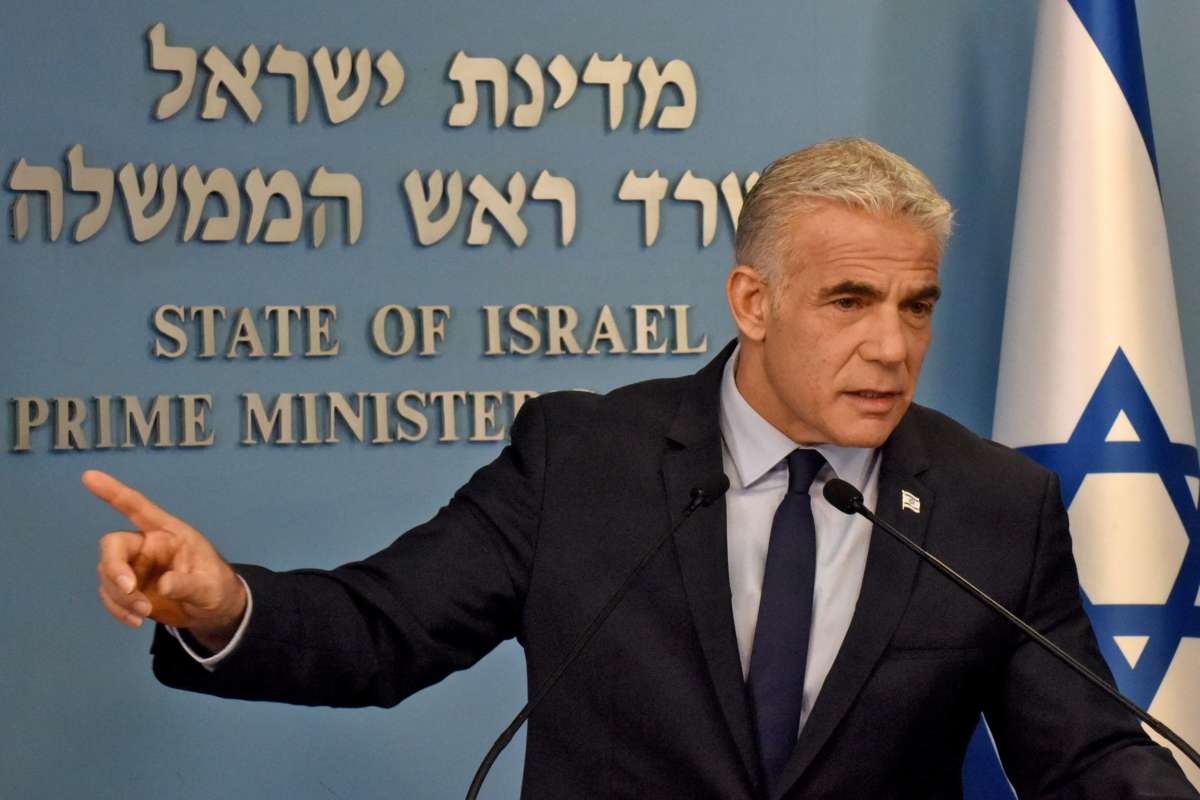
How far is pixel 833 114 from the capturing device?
374 centimetres

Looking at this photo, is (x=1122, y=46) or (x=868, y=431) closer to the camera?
(x=868, y=431)

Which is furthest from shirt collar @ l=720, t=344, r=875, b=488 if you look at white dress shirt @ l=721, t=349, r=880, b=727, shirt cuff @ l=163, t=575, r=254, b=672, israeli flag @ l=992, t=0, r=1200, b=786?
israeli flag @ l=992, t=0, r=1200, b=786

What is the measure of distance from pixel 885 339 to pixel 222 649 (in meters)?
0.92

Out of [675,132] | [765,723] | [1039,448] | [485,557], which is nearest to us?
[765,723]

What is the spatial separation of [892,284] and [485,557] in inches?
25.8

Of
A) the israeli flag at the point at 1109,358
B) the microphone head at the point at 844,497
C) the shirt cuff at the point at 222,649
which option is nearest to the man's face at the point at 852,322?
the microphone head at the point at 844,497

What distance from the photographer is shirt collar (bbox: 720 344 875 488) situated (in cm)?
229

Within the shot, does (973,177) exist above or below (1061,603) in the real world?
above

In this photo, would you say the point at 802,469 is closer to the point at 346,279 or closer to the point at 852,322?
the point at 852,322

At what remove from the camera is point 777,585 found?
2.17 metres

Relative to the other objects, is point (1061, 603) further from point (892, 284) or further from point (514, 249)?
point (514, 249)

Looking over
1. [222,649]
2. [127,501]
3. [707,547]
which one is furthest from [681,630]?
[127,501]

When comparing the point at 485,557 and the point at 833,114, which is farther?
the point at 833,114

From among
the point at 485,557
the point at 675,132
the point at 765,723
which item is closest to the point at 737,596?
the point at 765,723
